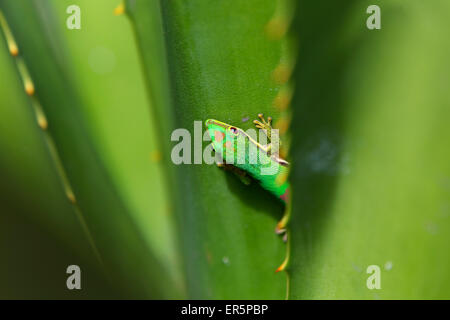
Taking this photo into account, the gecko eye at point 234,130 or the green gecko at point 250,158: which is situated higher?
the gecko eye at point 234,130

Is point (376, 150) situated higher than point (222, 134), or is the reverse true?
point (222, 134)

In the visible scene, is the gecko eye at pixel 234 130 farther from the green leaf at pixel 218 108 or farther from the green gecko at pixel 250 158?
the green leaf at pixel 218 108

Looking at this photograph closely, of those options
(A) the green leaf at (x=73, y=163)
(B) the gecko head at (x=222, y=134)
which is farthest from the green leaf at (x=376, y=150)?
(A) the green leaf at (x=73, y=163)

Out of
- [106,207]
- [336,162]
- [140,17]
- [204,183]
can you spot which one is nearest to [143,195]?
[106,207]

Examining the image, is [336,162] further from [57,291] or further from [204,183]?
[57,291]

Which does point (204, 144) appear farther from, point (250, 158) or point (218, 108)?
point (250, 158)

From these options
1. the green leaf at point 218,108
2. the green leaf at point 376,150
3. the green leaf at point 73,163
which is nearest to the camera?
the green leaf at point 376,150

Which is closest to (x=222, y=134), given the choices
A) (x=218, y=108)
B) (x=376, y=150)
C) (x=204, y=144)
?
(x=204, y=144)

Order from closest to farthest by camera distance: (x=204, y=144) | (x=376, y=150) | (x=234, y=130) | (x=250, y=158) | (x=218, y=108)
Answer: (x=376, y=150)
(x=218, y=108)
(x=204, y=144)
(x=234, y=130)
(x=250, y=158)
